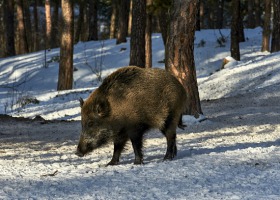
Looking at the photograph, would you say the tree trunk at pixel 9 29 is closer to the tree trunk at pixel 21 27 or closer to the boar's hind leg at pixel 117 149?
the tree trunk at pixel 21 27

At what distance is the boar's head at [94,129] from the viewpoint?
6.04 meters

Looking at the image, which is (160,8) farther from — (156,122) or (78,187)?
(78,187)

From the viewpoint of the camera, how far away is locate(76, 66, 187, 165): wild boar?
6027 mm

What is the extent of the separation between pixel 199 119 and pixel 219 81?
21.8 feet

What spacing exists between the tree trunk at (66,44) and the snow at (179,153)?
1.15 metres

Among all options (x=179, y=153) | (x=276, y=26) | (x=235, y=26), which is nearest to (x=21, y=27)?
(x=235, y=26)

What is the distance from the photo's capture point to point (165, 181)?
4.94m

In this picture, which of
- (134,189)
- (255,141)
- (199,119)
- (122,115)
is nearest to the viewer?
(134,189)

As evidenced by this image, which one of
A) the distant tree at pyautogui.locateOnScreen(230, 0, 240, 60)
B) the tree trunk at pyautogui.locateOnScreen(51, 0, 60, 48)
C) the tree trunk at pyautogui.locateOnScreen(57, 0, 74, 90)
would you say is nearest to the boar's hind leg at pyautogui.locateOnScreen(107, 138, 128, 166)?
the tree trunk at pyautogui.locateOnScreen(57, 0, 74, 90)

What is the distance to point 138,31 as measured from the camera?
55.2 ft

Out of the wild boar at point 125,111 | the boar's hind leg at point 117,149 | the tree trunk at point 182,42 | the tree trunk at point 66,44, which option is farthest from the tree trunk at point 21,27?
the boar's hind leg at point 117,149

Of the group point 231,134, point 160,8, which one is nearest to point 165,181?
point 231,134

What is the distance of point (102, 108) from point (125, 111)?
0.92 ft

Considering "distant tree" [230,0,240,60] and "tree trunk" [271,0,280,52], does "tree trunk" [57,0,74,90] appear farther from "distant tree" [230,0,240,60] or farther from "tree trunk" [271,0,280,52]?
"tree trunk" [271,0,280,52]
